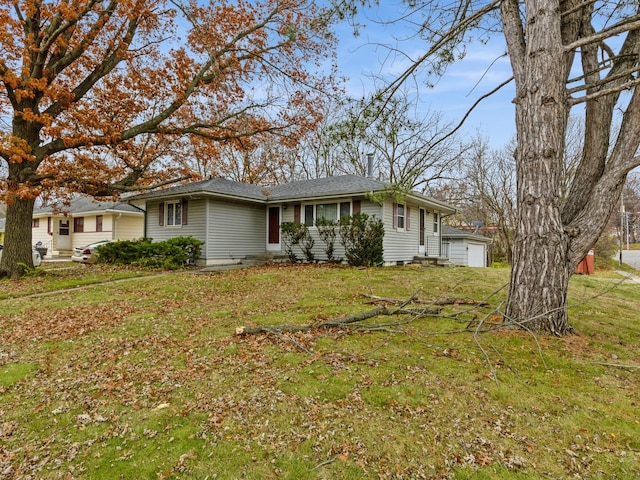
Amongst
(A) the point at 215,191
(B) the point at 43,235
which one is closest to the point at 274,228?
(A) the point at 215,191

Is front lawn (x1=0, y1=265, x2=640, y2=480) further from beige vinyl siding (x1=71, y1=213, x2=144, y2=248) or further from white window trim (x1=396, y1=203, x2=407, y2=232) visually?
beige vinyl siding (x1=71, y1=213, x2=144, y2=248)

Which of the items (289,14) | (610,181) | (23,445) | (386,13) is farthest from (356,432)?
(289,14)

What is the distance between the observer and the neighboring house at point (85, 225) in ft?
71.9

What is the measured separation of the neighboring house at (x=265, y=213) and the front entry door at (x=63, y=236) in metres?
11.9

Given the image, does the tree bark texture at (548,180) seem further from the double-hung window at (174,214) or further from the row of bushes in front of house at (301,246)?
the double-hung window at (174,214)

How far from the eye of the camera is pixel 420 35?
6.33 meters

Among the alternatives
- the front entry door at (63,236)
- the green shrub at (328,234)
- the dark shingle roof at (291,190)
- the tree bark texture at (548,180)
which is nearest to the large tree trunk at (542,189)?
the tree bark texture at (548,180)

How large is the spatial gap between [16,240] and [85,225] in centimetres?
1419

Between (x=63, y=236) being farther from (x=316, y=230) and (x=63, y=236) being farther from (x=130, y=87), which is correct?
(x=316, y=230)

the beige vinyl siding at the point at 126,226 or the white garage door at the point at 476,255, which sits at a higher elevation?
the beige vinyl siding at the point at 126,226

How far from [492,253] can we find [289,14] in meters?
21.3

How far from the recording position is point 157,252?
1345cm

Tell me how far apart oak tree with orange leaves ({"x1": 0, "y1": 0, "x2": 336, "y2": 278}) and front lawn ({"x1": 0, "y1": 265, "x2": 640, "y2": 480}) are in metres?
7.24

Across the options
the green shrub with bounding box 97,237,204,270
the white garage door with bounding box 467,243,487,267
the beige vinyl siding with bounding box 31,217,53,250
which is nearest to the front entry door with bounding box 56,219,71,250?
the beige vinyl siding with bounding box 31,217,53,250
